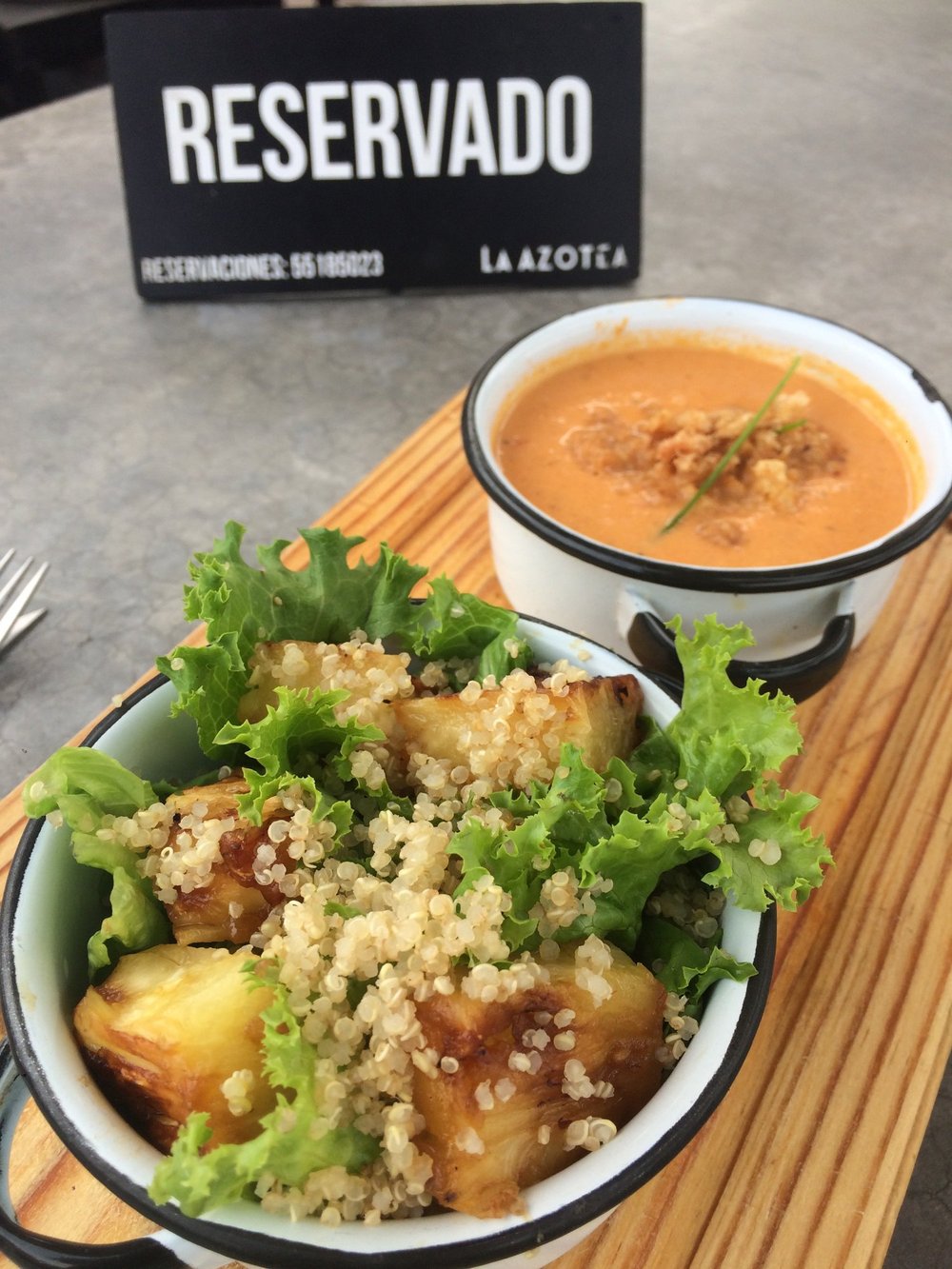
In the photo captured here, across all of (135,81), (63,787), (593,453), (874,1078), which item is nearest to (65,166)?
(135,81)

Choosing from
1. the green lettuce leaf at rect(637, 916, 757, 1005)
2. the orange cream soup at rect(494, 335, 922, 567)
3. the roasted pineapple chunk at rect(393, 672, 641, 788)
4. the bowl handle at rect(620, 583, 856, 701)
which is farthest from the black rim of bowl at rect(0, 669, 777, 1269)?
the orange cream soup at rect(494, 335, 922, 567)

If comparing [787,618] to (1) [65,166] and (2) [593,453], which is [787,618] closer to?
(2) [593,453]

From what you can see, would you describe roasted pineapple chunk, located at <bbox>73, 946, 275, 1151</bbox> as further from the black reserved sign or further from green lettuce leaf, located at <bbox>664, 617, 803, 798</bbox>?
the black reserved sign

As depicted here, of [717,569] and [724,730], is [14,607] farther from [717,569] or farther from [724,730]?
[724,730]

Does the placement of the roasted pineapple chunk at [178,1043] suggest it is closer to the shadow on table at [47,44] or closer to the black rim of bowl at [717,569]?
the black rim of bowl at [717,569]

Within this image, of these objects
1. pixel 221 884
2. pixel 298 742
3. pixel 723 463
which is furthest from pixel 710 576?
pixel 221 884

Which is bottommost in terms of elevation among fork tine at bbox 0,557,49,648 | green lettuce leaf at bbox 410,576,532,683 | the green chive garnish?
fork tine at bbox 0,557,49,648
